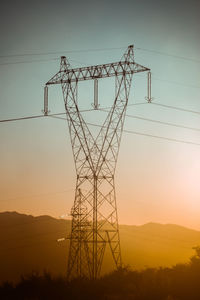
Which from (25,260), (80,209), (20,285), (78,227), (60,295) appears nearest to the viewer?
(60,295)

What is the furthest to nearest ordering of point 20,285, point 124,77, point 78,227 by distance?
point 78,227 → point 124,77 → point 20,285

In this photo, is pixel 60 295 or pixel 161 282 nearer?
pixel 60 295

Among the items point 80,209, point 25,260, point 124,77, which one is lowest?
point 25,260

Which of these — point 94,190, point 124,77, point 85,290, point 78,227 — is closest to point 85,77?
point 124,77

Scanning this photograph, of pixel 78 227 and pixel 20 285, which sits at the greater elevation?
pixel 78 227

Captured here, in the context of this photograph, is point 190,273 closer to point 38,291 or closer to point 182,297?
point 182,297

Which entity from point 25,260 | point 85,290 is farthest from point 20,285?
point 25,260
